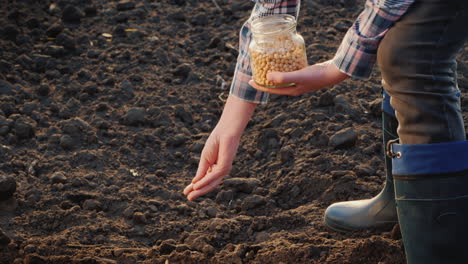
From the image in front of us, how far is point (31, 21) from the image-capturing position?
14.2 ft

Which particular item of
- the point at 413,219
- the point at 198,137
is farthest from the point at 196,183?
the point at 198,137

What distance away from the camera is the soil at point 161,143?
2.48m

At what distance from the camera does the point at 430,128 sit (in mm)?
1673

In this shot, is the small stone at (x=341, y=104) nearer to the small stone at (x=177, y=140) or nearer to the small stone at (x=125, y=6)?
the small stone at (x=177, y=140)

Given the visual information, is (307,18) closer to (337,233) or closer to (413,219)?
(337,233)

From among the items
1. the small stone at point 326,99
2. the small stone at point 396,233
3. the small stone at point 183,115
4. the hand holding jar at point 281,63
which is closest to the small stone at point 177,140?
the small stone at point 183,115

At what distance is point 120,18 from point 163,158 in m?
1.55

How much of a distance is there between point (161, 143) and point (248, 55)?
4.47 feet

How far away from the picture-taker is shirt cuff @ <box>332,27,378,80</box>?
1.76 metres

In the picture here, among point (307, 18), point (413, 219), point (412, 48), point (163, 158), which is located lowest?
point (163, 158)

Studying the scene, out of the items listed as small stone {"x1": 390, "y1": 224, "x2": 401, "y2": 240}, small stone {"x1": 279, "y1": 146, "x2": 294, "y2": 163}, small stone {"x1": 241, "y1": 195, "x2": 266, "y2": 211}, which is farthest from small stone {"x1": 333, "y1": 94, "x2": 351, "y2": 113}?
small stone {"x1": 390, "y1": 224, "x2": 401, "y2": 240}

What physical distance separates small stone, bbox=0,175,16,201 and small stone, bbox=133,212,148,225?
0.51 m

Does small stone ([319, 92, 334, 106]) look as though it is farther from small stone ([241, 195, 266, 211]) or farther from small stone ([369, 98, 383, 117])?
small stone ([241, 195, 266, 211])

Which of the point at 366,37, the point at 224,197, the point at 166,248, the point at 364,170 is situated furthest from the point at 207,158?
the point at 364,170
